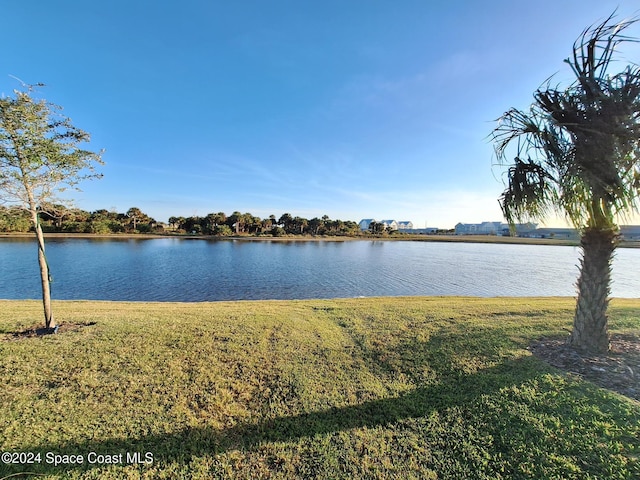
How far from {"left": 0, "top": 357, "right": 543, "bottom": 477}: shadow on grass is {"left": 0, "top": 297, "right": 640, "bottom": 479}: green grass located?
0.02 metres

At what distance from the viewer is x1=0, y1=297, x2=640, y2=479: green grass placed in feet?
9.87

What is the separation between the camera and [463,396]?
4203mm

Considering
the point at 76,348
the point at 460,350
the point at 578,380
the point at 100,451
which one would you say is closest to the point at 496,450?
the point at 578,380

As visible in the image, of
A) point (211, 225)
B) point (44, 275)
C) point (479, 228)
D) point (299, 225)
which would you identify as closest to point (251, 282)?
point (44, 275)

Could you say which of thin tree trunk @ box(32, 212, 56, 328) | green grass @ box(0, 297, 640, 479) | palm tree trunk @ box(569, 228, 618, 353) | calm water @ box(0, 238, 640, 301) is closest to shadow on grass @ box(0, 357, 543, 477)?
green grass @ box(0, 297, 640, 479)

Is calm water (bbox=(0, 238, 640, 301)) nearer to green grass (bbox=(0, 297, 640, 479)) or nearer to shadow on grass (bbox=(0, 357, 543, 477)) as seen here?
green grass (bbox=(0, 297, 640, 479))

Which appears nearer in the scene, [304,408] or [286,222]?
[304,408]

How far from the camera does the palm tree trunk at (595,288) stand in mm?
5266

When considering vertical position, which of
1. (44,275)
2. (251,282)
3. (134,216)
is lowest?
(251,282)

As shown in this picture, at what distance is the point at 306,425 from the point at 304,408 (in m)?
0.34

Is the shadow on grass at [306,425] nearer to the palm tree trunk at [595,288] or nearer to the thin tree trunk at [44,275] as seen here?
the palm tree trunk at [595,288]

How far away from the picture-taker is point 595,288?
532 centimetres

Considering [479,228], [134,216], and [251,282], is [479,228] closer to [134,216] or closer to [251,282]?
[134,216]

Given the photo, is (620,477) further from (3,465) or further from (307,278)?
(307,278)
